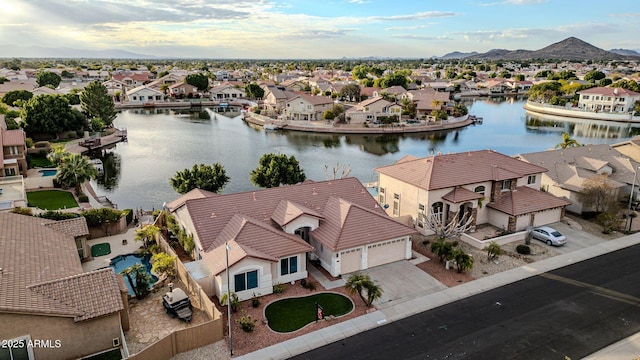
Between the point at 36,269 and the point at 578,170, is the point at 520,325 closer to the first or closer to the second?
the point at 36,269

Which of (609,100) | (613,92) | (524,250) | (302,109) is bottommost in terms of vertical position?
(524,250)

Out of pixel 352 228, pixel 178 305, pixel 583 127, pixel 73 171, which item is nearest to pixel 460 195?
pixel 352 228

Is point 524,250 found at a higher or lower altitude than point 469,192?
lower

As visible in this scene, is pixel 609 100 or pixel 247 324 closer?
pixel 247 324

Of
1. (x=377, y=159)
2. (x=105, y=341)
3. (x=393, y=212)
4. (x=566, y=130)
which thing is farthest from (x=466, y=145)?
(x=105, y=341)

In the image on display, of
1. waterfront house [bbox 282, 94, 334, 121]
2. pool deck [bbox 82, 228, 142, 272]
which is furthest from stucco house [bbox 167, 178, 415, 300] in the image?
waterfront house [bbox 282, 94, 334, 121]

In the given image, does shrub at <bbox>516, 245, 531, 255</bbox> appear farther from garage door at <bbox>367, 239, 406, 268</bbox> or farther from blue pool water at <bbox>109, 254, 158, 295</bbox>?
blue pool water at <bbox>109, 254, 158, 295</bbox>
